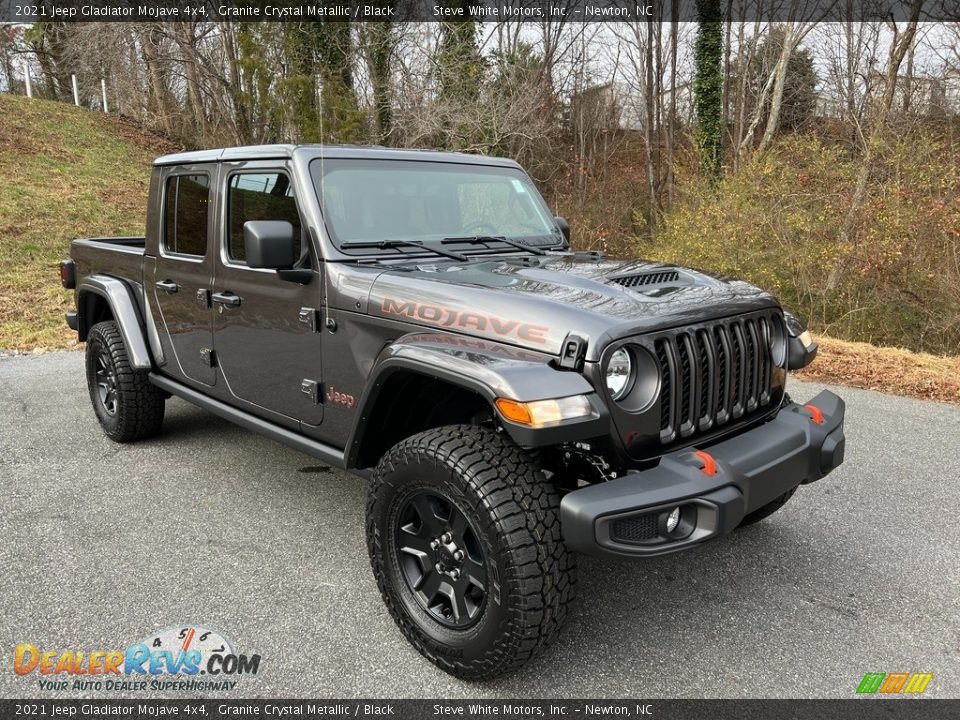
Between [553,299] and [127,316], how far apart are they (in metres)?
3.19

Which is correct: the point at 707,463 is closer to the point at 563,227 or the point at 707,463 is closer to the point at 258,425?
the point at 563,227

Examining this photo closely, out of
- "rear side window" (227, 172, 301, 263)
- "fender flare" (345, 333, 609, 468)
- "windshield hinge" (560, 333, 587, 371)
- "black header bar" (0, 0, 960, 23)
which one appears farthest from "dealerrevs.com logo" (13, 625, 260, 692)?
"black header bar" (0, 0, 960, 23)

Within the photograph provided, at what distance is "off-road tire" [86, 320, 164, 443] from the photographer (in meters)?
4.65

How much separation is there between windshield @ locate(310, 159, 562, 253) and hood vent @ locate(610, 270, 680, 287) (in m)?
0.83

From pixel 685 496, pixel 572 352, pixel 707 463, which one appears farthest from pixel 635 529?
pixel 572 352

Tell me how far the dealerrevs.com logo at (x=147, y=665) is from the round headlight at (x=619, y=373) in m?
1.62

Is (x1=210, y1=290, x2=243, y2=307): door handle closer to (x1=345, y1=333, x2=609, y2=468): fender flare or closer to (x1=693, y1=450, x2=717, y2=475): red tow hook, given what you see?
(x1=345, y1=333, x2=609, y2=468): fender flare

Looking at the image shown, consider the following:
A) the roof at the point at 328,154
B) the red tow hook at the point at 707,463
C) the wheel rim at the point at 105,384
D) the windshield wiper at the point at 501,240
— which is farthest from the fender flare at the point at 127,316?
the red tow hook at the point at 707,463

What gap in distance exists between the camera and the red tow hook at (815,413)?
297 cm

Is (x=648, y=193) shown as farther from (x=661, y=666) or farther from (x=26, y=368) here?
(x=661, y=666)

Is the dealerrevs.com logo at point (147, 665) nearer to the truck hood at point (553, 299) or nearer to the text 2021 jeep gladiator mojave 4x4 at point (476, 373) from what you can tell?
the text 2021 jeep gladiator mojave 4x4 at point (476, 373)

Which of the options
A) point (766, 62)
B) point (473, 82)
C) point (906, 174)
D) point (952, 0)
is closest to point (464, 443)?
point (906, 174)

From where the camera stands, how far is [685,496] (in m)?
2.29

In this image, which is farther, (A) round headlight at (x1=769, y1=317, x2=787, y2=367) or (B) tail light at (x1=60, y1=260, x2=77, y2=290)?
(B) tail light at (x1=60, y1=260, x2=77, y2=290)
